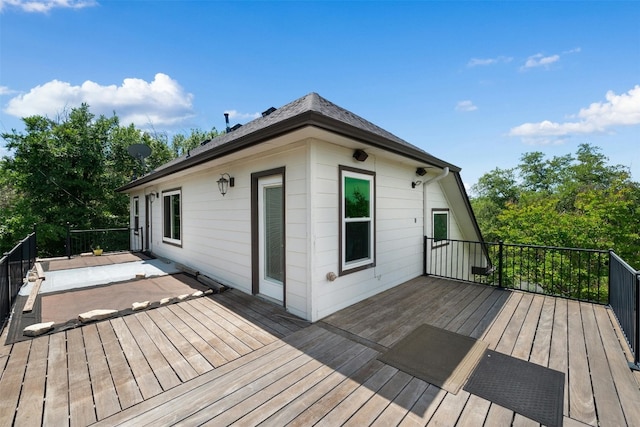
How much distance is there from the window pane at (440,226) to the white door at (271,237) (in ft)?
13.9

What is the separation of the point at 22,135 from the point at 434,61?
54.3 ft

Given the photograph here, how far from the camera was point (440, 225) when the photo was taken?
7.01m

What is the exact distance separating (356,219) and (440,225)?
3.94m

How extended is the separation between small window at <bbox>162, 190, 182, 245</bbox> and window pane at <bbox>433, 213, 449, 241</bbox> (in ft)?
21.8

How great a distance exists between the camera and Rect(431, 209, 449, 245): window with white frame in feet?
21.6

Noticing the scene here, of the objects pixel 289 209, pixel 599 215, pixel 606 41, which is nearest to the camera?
pixel 289 209

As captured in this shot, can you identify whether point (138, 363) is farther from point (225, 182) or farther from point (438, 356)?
point (225, 182)

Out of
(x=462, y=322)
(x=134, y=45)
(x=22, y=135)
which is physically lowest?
(x=462, y=322)

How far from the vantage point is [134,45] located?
23.4 feet

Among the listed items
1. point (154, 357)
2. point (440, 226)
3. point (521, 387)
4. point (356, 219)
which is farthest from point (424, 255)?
point (154, 357)

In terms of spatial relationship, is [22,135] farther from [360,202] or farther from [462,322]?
[462,322]

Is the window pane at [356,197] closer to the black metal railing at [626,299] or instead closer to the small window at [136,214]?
the black metal railing at [626,299]

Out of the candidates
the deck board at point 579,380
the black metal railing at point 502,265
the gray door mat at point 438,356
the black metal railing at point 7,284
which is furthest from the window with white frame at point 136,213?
the deck board at point 579,380

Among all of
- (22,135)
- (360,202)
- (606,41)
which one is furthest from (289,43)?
(22,135)
